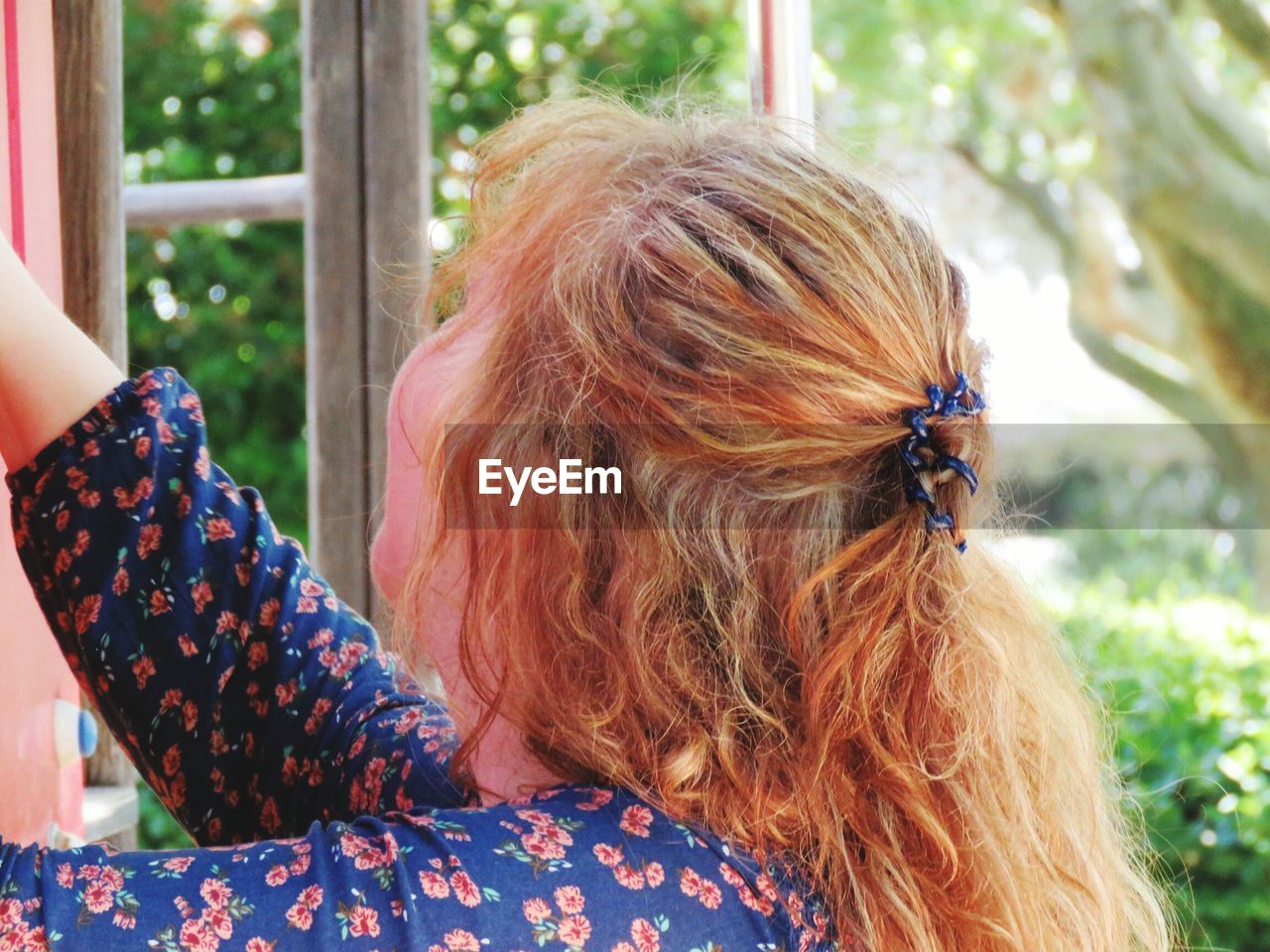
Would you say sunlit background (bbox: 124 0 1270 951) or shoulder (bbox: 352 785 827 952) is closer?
shoulder (bbox: 352 785 827 952)

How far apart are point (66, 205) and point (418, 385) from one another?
458mm

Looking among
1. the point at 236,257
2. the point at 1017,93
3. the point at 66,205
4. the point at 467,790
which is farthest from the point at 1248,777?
the point at 1017,93

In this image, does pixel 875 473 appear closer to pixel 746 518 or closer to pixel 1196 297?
pixel 746 518

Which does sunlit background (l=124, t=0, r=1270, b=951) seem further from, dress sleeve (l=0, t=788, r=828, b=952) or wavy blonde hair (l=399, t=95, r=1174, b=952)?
dress sleeve (l=0, t=788, r=828, b=952)

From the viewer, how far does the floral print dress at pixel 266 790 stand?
2.65 ft

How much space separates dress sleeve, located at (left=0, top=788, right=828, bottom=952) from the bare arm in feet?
1.35

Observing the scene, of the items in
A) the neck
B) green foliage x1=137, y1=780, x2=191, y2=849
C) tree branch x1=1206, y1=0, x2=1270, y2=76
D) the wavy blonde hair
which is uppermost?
tree branch x1=1206, y1=0, x2=1270, y2=76

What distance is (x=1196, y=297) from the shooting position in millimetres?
5602

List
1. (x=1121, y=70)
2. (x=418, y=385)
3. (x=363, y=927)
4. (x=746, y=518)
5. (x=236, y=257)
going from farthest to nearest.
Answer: (x=1121, y=70) < (x=236, y=257) < (x=418, y=385) < (x=746, y=518) < (x=363, y=927)

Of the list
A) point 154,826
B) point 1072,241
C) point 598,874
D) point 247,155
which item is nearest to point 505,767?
point 598,874

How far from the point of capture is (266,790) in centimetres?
124

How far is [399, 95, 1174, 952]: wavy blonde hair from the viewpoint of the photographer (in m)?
0.95

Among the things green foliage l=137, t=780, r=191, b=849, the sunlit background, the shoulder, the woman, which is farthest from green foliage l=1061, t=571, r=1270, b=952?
green foliage l=137, t=780, r=191, b=849

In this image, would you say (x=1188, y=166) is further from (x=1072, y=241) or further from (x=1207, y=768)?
(x=1207, y=768)
